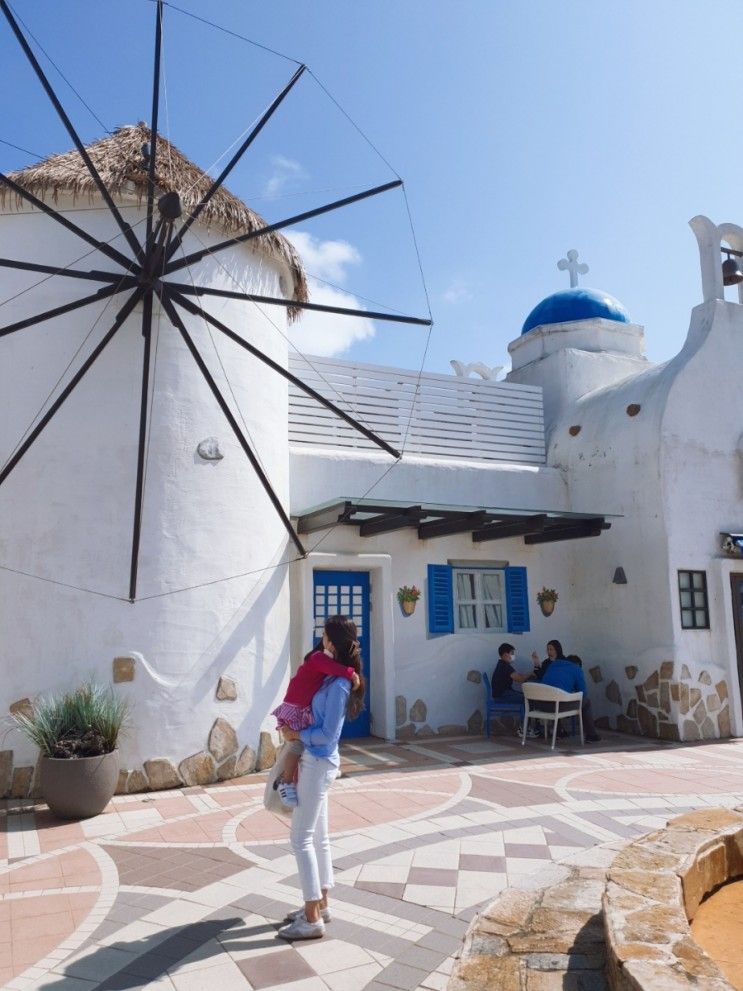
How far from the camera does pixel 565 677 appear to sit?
10.2 metres

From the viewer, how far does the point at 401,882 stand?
5000 mm

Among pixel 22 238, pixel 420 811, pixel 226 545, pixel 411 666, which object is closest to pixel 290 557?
pixel 226 545

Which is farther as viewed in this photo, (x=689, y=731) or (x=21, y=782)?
(x=689, y=731)

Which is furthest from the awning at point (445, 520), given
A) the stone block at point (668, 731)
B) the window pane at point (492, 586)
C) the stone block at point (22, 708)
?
the stone block at point (22, 708)

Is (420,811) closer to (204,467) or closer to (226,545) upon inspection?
(226,545)

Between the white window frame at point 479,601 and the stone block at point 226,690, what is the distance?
13.2 feet

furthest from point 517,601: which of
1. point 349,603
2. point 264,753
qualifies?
point 264,753

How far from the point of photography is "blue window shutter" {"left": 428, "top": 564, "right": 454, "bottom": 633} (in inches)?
442

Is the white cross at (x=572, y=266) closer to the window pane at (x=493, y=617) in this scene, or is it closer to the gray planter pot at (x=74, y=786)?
the window pane at (x=493, y=617)

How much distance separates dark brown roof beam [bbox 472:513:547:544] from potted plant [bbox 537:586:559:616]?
1001 mm

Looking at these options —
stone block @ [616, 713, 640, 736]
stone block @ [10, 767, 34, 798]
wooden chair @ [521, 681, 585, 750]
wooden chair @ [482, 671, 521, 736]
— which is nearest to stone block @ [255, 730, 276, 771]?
stone block @ [10, 767, 34, 798]

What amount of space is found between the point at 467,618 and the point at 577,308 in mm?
6618

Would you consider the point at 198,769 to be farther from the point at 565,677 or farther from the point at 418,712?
the point at 565,677

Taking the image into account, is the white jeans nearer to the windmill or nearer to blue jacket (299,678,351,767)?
blue jacket (299,678,351,767)
